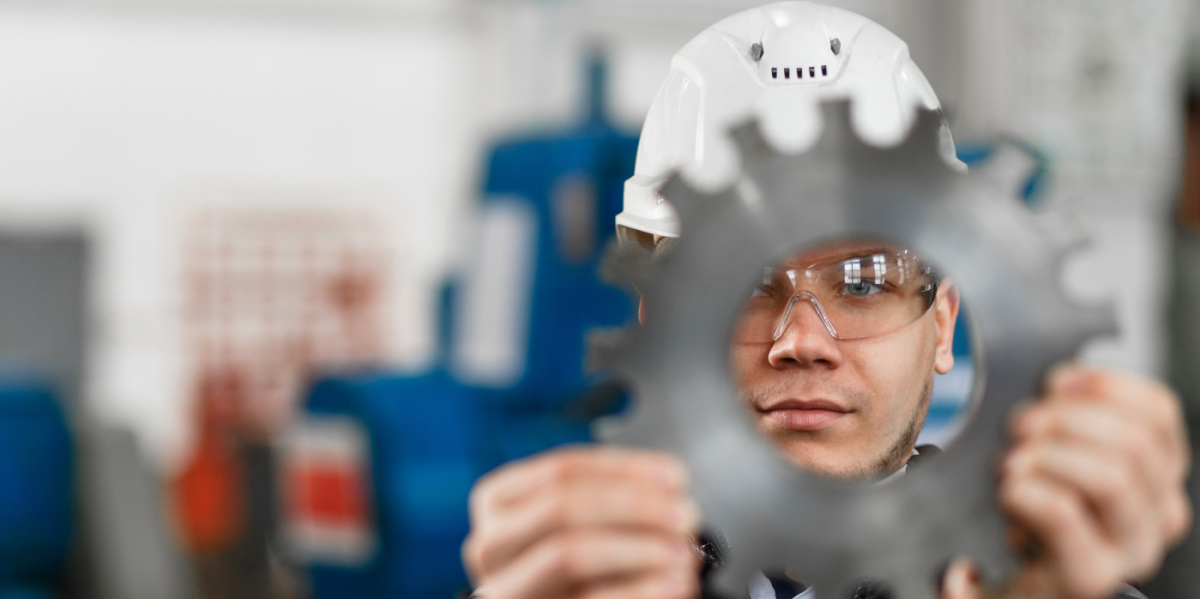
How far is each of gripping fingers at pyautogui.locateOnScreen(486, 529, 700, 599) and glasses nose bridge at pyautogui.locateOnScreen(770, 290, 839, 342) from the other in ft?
0.29

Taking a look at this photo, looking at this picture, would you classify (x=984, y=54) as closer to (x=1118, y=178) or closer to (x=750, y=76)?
(x=1118, y=178)

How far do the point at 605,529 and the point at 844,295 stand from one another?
13cm

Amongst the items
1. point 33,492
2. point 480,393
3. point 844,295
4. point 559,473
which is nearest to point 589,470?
point 559,473

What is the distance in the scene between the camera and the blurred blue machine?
145cm

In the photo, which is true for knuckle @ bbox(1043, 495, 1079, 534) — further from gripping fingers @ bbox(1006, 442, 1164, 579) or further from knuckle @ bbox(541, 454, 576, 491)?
knuckle @ bbox(541, 454, 576, 491)

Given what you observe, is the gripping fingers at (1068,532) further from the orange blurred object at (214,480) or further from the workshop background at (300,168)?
the orange blurred object at (214,480)

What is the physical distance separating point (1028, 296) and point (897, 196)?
0.17 feet

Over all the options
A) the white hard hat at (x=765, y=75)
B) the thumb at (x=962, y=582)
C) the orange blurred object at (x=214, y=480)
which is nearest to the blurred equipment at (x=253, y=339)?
the orange blurred object at (x=214, y=480)

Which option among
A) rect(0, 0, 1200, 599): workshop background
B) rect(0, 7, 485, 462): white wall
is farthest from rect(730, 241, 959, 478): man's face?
rect(0, 7, 485, 462): white wall

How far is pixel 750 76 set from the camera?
45 cm

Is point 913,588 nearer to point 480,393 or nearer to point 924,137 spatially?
point 924,137

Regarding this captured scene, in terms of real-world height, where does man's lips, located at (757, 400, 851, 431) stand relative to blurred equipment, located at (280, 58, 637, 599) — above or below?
above

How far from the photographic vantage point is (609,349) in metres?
0.33

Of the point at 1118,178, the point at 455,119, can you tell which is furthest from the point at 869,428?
the point at 455,119
